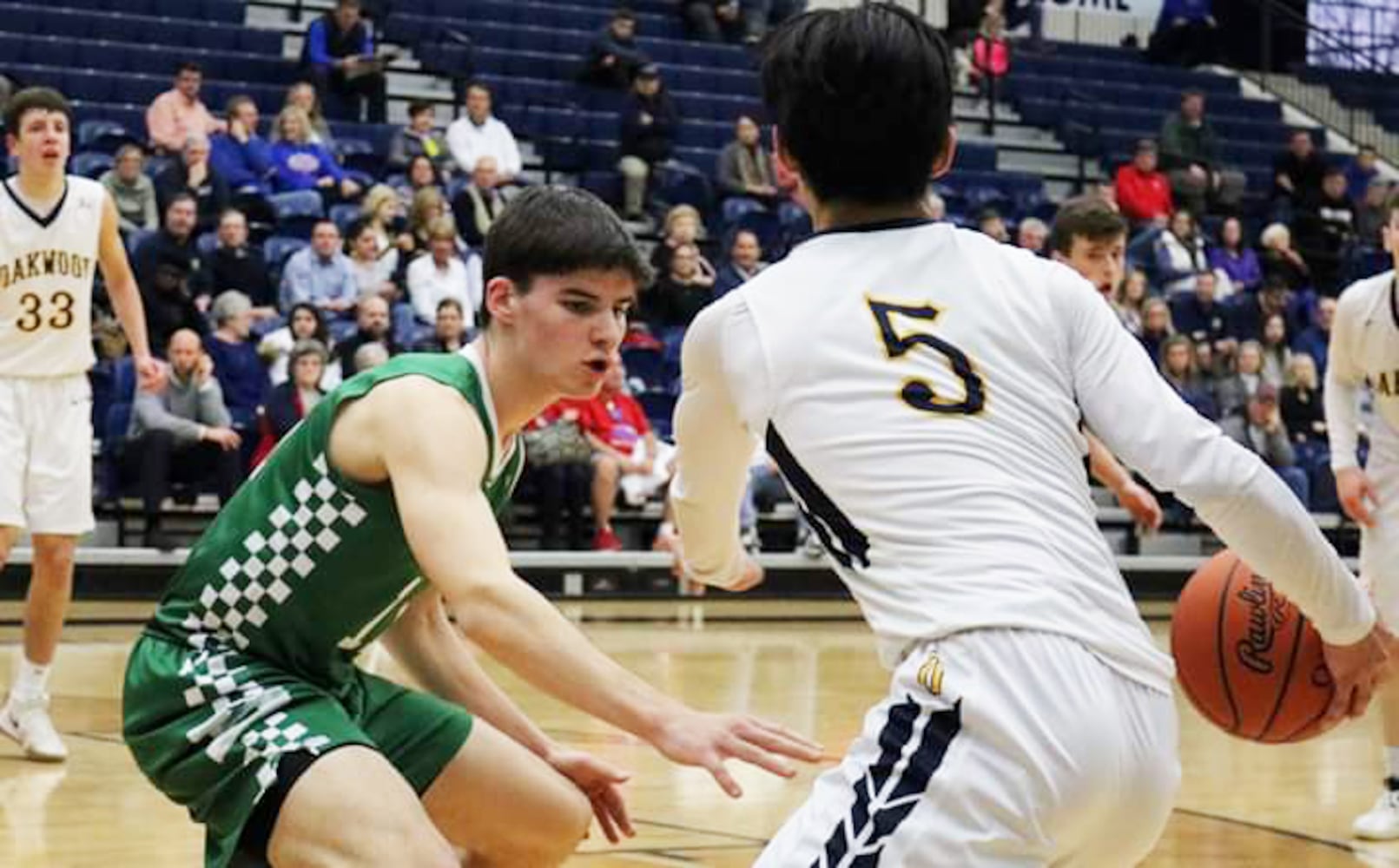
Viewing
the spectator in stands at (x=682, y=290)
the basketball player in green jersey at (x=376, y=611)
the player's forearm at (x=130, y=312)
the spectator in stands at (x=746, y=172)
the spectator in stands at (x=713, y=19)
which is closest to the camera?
the basketball player in green jersey at (x=376, y=611)

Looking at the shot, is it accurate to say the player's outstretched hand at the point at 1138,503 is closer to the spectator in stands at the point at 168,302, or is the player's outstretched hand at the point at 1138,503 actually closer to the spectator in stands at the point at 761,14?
the spectator in stands at the point at 168,302

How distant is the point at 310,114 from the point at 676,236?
246 cm

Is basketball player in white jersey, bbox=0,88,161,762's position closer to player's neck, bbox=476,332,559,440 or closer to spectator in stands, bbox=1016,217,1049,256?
player's neck, bbox=476,332,559,440

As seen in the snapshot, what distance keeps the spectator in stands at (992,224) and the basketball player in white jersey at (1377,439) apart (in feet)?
27.9

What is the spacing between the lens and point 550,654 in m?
2.96

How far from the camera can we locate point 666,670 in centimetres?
924

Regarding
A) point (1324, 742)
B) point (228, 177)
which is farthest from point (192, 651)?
point (228, 177)

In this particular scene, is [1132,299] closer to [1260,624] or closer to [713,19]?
[713,19]

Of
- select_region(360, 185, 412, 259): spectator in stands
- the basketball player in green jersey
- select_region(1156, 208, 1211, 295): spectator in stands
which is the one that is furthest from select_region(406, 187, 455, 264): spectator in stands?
the basketball player in green jersey

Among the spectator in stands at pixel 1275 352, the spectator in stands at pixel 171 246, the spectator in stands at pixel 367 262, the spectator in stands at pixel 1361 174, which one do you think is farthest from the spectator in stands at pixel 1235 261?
the spectator in stands at pixel 171 246

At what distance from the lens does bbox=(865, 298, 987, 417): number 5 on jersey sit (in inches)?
103

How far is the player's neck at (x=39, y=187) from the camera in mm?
7059

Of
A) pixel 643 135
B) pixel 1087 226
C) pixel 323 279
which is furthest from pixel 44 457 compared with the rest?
pixel 643 135

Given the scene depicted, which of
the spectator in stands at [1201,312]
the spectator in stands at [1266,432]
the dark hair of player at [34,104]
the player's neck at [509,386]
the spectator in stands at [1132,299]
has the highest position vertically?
the dark hair of player at [34,104]
